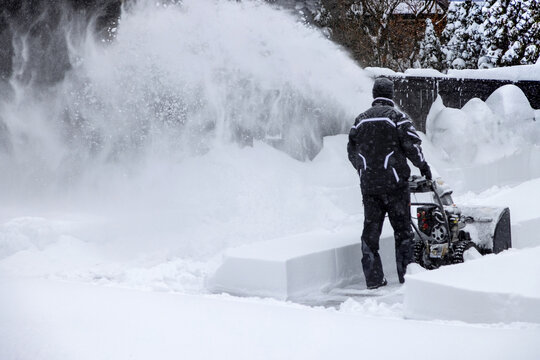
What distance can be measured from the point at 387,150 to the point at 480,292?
2.02 meters

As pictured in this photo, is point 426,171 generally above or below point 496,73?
below

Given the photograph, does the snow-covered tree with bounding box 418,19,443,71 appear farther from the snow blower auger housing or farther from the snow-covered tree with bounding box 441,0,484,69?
the snow blower auger housing

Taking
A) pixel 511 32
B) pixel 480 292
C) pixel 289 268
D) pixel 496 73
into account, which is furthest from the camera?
pixel 511 32

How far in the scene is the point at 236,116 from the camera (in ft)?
35.7

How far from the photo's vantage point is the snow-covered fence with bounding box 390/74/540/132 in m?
13.9

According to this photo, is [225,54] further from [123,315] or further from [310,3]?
[123,315]

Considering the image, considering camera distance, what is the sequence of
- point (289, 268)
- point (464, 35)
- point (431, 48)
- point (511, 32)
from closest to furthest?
point (289, 268), point (511, 32), point (464, 35), point (431, 48)

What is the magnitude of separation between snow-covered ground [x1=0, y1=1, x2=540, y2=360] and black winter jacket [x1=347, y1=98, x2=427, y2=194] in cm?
88

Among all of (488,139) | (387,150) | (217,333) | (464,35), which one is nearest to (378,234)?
(387,150)

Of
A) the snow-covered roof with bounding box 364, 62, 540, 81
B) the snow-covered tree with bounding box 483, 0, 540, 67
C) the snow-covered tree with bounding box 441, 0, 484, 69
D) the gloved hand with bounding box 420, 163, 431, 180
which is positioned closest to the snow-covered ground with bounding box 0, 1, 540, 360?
the snow-covered roof with bounding box 364, 62, 540, 81

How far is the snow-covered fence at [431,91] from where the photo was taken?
1395cm

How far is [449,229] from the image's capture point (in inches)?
255

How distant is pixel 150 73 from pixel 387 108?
15.4ft

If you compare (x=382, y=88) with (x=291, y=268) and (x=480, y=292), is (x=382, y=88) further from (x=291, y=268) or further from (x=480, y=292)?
A: (x=480, y=292)
